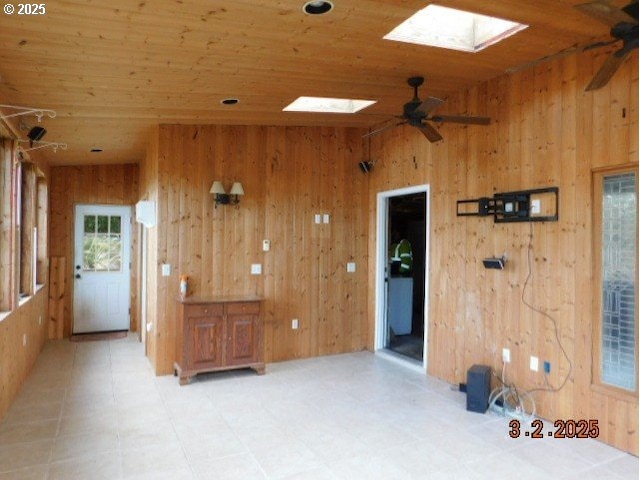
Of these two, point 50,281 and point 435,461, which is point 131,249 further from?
point 435,461

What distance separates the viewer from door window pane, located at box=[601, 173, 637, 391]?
3.18m

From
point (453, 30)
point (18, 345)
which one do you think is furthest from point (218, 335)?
point (453, 30)

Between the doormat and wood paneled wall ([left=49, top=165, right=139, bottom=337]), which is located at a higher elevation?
wood paneled wall ([left=49, top=165, right=139, bottom=337])

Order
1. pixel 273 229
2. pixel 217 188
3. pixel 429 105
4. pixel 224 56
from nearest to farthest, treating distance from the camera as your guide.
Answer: pixel 224 56, pixel 429 105, pixel 217 188, pixel 273 229

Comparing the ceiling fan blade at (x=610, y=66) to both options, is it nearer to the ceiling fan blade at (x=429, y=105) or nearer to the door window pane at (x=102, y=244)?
the ceiling fan blade at (x=429, y=105)

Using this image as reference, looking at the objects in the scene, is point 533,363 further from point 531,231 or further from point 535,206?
point 535,206

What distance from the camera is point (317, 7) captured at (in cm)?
252

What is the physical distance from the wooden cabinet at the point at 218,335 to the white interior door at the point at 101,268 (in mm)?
2865

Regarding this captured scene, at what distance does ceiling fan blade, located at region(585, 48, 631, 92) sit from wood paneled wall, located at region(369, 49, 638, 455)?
762mm

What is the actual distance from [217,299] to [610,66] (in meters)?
3.96

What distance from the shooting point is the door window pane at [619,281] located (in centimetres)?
318

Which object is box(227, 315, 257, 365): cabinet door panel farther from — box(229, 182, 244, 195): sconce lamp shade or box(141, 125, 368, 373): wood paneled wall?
box(229, 182, 244, 195): sconce lamp shade

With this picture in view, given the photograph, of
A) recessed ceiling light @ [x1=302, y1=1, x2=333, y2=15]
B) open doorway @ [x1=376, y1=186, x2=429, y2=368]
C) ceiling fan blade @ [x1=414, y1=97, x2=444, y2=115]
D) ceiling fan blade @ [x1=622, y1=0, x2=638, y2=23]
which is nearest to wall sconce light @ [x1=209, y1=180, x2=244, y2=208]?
open doorway @ [x1=376, y1=186, x2=429, y2=368]

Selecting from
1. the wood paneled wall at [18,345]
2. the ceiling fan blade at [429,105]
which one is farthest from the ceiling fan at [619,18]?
the wood paneled wall at [18,345]
